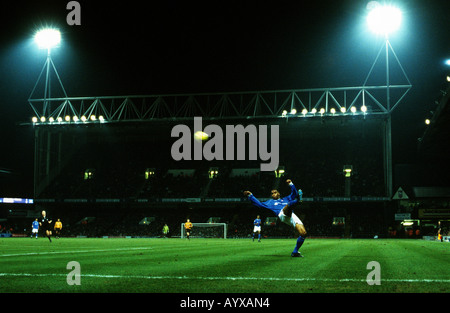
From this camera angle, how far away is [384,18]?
39938 mm

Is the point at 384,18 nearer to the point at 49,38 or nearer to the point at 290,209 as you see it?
the point at 49,38

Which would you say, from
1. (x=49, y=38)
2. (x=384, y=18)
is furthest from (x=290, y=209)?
(x=49, y=38)

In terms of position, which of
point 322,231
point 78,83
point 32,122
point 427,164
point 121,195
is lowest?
point 322,231

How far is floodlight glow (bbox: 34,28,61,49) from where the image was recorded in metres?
44.5

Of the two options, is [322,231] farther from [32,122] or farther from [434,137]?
[32,122]

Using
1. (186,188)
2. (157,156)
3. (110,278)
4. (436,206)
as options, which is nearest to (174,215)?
(186,188)

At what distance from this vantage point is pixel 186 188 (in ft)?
181

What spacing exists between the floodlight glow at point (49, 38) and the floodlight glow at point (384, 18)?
28.3m

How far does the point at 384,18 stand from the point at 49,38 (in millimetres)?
30755

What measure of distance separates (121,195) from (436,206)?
35.0 meters

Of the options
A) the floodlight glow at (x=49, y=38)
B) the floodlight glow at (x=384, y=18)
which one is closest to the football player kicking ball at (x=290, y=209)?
the floodlight glow at (x=384, y=18)

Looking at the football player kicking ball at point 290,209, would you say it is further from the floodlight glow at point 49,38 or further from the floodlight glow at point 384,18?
the floodlight glow at point 49,38

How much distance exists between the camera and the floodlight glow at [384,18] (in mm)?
37963
